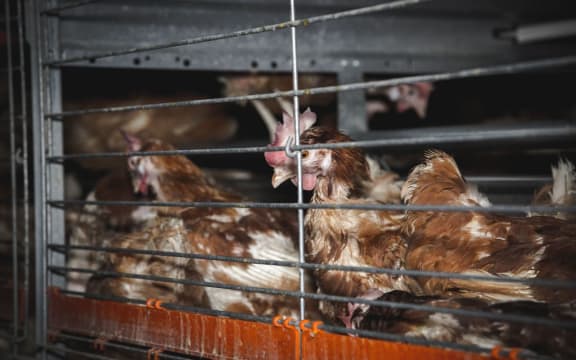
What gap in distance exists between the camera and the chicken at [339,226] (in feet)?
4.84

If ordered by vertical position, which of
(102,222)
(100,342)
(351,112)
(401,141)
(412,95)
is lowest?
(100,342)

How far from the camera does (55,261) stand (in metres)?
1.60

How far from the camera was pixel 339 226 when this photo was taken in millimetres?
1532

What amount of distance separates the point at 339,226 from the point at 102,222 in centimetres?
143

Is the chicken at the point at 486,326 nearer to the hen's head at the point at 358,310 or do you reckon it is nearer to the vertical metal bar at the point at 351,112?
the hen's head at the point at 358,310

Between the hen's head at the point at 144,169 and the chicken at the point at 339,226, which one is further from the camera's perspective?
the hen's head at the point at 144,169

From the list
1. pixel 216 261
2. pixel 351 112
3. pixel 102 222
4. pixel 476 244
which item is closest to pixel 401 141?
pixel 476 244

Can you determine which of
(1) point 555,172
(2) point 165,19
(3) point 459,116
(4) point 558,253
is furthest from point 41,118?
(3) point 459,116

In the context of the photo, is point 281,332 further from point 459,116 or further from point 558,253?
point 459,116

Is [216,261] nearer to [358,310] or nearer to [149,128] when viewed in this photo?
[358,310]

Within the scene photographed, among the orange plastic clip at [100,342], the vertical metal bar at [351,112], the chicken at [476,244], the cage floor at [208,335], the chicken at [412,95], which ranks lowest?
the orange plastic clip at [100,342]

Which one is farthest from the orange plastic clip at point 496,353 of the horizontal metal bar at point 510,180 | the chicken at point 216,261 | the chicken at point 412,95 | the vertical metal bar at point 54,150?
the chicken at point 412,95

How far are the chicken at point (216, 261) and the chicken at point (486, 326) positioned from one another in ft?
2.18

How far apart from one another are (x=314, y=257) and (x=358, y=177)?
0.32 metres
